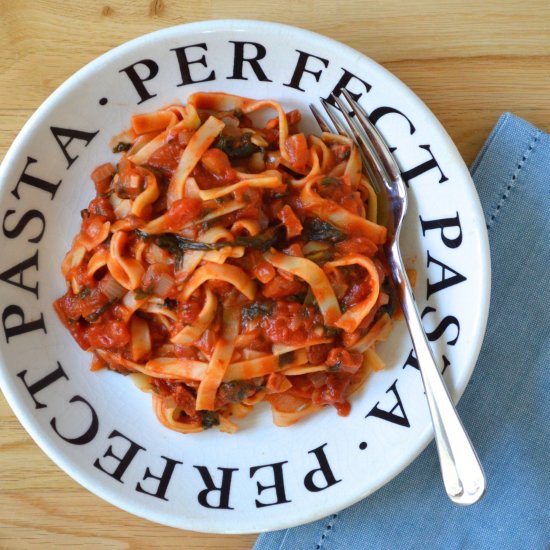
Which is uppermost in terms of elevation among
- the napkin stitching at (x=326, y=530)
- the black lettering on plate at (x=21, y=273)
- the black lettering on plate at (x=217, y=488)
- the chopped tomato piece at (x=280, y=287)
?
the chopped tomato piece at (x=280, y=287)

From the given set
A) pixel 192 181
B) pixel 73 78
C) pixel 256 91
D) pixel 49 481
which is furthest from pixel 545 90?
pixel 49 481

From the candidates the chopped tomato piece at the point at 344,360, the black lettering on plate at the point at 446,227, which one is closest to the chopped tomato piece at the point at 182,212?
the chopped tomato piece at the point at 344,360

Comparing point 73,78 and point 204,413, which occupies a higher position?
point 73,78

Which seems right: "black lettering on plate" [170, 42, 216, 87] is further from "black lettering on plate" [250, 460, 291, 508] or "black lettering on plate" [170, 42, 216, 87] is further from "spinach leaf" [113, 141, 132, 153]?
"black lettering on plate" [250, 460, 291, 508]

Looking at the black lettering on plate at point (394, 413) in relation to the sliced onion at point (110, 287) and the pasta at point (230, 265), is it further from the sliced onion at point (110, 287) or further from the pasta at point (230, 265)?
the sliced onion at point (110, 287)

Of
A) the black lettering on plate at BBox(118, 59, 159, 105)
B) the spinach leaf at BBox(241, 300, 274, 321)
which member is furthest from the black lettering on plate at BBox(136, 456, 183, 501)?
→ the black lettering on plate at BBox(118, 59, 159, 105)

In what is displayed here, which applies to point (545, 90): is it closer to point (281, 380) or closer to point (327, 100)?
point (327, 100)
